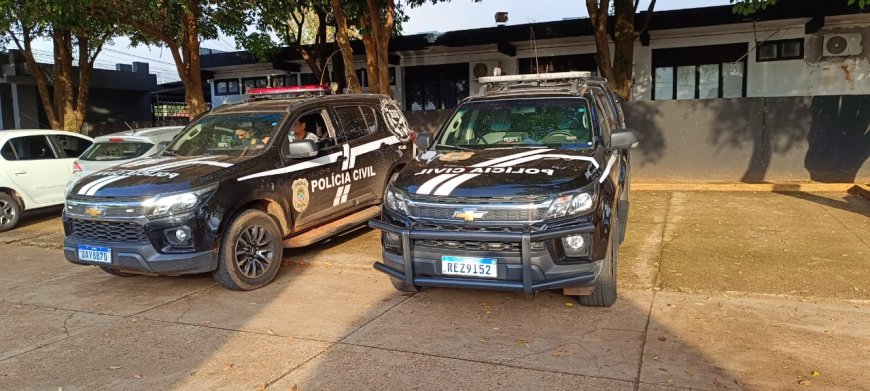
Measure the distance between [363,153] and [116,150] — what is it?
4433 mm

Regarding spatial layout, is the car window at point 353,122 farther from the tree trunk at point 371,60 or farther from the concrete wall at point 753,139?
the concrete wall at point 753,139

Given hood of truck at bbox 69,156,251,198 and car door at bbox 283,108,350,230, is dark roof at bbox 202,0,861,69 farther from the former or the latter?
hood of truck at bbox 69,156,251,198

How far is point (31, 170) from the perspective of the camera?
9.92m

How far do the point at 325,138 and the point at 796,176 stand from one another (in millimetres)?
8545

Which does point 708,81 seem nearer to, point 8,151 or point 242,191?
point 242,191

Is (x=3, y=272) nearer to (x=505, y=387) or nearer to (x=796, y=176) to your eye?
(x=505, y=387)

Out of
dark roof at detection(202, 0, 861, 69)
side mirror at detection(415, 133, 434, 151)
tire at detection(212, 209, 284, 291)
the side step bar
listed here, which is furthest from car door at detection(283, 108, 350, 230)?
dark roof at detection(202, 0, 861, 69)

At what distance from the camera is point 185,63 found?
42.1ft

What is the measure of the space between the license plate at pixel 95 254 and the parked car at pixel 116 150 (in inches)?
147

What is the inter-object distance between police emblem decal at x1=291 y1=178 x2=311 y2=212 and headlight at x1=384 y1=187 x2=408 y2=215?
1745mm

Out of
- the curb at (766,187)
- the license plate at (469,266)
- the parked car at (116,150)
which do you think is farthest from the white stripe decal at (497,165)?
the curb at (766,187)

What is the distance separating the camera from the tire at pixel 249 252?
583cm

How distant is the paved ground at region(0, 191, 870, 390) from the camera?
13.2 feet

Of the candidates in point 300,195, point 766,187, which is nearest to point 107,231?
point 300,195
